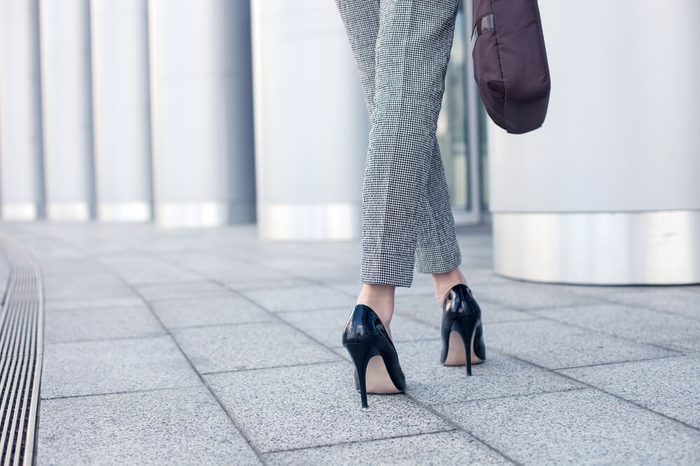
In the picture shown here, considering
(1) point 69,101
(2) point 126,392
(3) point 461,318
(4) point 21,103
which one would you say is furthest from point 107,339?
(4) point 21,103

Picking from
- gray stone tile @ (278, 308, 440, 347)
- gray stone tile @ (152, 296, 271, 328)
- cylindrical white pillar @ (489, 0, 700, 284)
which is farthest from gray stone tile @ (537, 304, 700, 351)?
gray stone tile @ (152, 296, 271, 328)

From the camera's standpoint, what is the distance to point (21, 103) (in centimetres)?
2650

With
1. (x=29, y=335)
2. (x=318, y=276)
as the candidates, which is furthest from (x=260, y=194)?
(x=29, y=335)

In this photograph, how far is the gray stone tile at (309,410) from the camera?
1.90 m

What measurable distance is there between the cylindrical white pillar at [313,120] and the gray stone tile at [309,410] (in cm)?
705

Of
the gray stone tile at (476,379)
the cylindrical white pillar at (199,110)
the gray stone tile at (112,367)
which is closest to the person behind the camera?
the gray stone tile at (476,379)

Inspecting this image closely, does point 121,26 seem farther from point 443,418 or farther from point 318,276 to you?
point 443,418

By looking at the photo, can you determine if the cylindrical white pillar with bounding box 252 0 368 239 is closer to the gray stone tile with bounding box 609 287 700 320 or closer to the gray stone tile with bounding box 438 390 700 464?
the gray stone tile with bounding box 609 287 700 320

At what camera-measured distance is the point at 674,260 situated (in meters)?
4.33

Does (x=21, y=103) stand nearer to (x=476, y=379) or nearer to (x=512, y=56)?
(x=476, y=379)

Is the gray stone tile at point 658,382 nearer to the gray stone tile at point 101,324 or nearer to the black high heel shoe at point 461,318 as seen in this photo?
the black high heel shoe at point 461,318

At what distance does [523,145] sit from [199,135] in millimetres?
11346

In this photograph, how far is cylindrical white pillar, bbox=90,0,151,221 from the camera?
19.5m

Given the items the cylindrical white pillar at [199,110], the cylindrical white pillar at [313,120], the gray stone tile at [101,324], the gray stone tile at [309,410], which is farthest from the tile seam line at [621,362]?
the cylindrical white pillar at [199,110]
